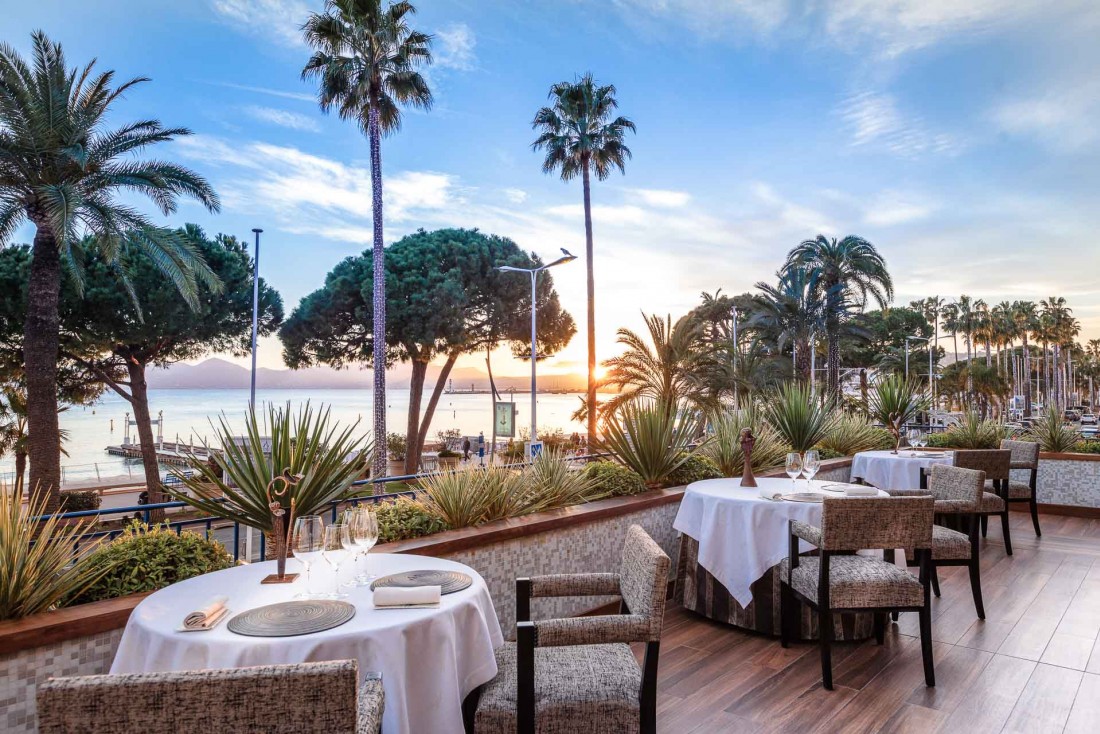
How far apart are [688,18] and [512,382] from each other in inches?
1055

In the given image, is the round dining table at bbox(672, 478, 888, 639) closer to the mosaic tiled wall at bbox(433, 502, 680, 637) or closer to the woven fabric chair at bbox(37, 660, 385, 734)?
the mosaic tiled wall at bbox(433, 502, 680, 637)

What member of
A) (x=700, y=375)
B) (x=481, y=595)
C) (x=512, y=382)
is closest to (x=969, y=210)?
(x=700, y=375)

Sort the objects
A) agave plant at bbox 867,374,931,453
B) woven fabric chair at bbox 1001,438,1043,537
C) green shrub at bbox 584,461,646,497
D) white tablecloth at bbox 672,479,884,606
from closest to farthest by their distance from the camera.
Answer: white tablecloth at bbox 672,479,884,606
green shrub at bbox 584,461,646,497
woven fabric chair at bbox 1001,438,1043,537
agave plant at bbox 867,374,931,453

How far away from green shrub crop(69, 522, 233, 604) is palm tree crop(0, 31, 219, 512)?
1019 cm

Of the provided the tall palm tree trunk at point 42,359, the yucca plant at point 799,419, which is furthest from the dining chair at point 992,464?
the tall palm tree trunk at point 42,359

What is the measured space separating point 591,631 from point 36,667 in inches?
73.4

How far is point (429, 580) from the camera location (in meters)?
2.26

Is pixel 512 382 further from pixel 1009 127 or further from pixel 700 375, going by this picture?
pixel 1009 127

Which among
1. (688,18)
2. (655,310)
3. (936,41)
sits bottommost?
(655,310)

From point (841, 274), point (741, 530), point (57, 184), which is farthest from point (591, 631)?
point (841, 274)

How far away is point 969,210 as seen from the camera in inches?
452

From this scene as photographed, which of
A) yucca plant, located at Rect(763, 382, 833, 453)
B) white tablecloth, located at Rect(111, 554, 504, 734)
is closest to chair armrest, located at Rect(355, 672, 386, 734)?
white tablecloth, located at Rect(111, 554, 504, 734)

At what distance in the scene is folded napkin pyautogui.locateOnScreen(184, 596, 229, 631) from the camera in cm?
181

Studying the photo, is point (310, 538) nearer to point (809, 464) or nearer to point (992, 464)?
point (809, 464)
